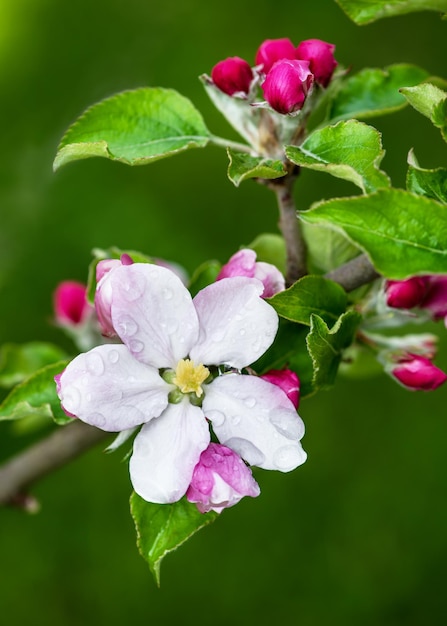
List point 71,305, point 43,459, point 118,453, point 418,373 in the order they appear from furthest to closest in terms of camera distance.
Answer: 1. point 118,453
2. point 71,305
3. point 43,459
4. point 418,373

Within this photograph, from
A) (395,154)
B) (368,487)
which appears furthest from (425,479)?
(395,154)

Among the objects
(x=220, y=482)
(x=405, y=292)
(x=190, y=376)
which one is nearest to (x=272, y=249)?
(x=405, y=292)

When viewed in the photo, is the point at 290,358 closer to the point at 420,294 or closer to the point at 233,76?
the point at 420,294

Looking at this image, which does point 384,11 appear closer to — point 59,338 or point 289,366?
point 289,366

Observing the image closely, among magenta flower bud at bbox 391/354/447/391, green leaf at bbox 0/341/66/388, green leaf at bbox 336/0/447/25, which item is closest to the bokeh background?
green leaf at bbox 0/341/66/388

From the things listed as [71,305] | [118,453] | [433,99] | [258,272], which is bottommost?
[118,453]

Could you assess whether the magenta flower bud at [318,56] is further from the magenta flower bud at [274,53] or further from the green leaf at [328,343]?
the green leaf at [328,343]
